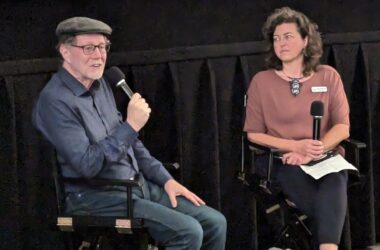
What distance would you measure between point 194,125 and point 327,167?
2.57ft

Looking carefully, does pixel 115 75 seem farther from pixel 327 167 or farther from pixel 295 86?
pixel 327 167

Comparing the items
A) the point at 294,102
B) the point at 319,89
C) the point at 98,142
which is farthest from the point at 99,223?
the point at 319,89

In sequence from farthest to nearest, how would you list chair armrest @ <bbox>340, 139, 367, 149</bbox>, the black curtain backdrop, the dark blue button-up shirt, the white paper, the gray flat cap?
the black curtain backdrop < chair armrest @ <bbox>340, 139, 367, 149</bbox> < the white paper < the gray flat cap < the dark blue button-up shirt

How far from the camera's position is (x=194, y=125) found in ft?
11.2

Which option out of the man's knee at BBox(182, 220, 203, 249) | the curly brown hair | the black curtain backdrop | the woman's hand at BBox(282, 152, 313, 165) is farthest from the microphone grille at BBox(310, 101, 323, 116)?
the man's knee at BBox(182, 220, 203, 249)

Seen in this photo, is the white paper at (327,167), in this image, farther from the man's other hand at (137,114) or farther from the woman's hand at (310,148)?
the man's other hand at (137,114)

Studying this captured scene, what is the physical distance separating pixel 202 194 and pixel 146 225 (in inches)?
37.1

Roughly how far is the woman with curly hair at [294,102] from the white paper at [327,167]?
35 mm

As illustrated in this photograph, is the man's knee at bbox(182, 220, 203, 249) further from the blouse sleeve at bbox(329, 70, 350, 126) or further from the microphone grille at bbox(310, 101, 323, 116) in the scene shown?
the blouse sleeve at bbox(329, 70, 350, 126)

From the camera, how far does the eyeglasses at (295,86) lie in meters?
3.07

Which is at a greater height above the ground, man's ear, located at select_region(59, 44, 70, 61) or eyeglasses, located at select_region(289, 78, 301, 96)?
man's ear, located at select_region(59, 44, 70, 61)

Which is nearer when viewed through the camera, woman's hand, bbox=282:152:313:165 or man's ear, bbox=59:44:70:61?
man's ear, bbox=59:44:70:61

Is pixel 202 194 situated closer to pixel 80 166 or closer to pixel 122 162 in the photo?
pixel 122 162

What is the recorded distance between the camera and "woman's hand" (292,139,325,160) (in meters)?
2.90
